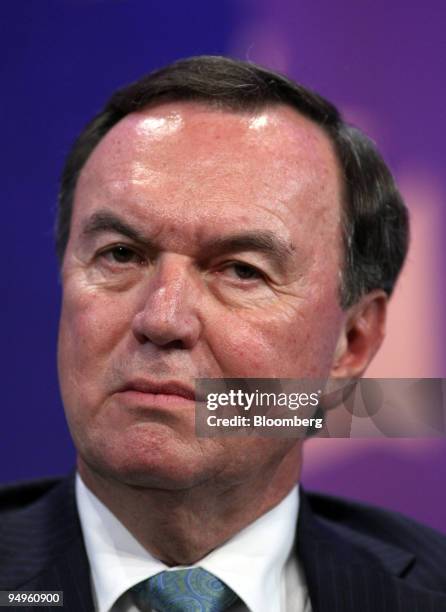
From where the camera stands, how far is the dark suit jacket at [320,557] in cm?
137

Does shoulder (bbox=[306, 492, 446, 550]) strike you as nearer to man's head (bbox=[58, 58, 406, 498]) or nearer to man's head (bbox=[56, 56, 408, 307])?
man's head (bbox=[58, 58, 406, 498])

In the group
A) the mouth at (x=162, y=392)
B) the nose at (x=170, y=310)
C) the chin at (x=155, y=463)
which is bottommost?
the chin at (x=155, y=463)

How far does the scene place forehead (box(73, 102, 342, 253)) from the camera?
4.43 feet

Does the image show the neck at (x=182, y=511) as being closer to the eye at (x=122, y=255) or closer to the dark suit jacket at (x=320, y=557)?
the dark suit jacket at (x=320, y=557)

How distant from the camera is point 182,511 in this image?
136 centimetres

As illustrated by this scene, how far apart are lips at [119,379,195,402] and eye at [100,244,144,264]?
0.73ft

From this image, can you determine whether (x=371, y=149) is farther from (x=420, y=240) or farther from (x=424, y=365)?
(x=424, y=365)

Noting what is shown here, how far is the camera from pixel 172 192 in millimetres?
1349

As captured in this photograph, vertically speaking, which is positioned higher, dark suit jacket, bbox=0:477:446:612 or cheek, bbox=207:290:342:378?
cheek, bbox=207:290:342:378

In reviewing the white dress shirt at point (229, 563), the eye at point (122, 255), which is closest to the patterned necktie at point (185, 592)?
the white dress shirt at point (229, 563)

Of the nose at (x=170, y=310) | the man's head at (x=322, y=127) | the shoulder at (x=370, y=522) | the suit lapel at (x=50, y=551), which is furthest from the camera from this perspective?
the shoulder at (x=370, y=522)

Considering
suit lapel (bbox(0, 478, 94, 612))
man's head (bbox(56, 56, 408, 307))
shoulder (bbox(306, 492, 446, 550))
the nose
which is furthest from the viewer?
shoulder (bbox(306, 492, 446, 550))

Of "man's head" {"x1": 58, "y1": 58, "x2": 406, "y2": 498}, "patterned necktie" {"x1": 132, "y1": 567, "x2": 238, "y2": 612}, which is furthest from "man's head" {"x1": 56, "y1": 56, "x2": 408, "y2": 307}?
"patterned necktie" {"x1": 132, "y1": 567, "x2": 238, "y2": 612}

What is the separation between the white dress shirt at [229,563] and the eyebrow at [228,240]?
437mm
